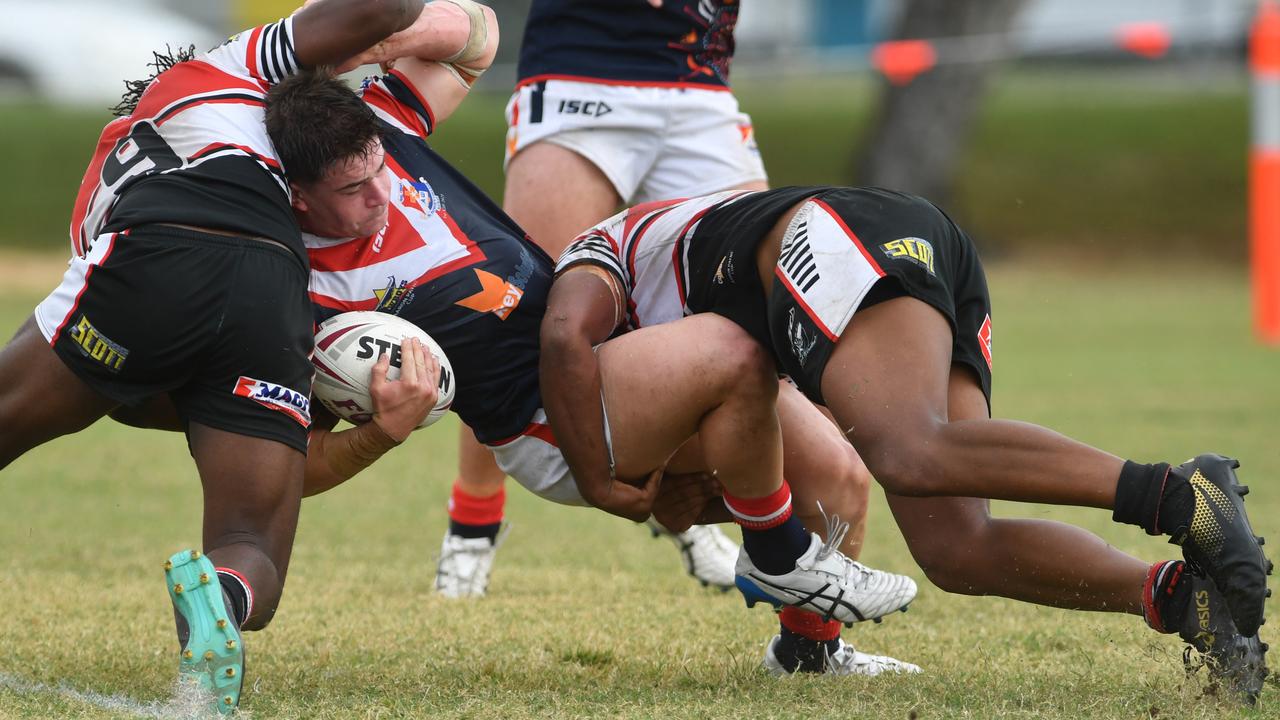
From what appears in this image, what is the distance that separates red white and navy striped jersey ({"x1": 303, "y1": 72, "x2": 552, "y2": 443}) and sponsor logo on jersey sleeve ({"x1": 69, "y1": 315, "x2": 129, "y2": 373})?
0.57 metres

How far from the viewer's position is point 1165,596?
11.7ft

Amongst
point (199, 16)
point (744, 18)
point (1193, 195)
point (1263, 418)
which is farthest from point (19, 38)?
point (1263, 418)

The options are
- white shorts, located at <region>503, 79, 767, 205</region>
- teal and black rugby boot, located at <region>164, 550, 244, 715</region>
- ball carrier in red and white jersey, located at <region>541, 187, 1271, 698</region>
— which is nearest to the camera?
teal and black rugby boot, located at <region>164, 550, 244, 715</region>

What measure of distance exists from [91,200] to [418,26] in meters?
0.92

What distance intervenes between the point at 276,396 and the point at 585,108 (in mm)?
2174

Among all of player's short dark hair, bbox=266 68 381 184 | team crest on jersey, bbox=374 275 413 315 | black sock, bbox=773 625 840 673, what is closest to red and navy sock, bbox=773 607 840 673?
black sock, bbox=773 625 840 673

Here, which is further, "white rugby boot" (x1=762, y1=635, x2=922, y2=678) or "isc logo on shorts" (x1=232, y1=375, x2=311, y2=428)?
"white rugby boot" (x1=762, y1=635, x2=922, y2=678)

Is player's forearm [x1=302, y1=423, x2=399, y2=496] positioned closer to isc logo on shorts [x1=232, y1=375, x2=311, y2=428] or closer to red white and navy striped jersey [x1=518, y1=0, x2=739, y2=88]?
isc logo on shorts [x1=232, y1=375, x2=311, y2=428]

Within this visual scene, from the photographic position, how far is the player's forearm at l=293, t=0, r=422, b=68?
3844 millimetres

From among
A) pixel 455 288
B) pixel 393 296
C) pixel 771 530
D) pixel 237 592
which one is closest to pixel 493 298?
pixel 455 288

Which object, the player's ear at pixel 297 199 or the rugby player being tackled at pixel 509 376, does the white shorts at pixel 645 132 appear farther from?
the player's ear at pixel 297 199

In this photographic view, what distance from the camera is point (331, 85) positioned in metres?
3.81

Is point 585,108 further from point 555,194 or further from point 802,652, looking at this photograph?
point 802,652

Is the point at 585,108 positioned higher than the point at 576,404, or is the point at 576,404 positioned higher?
the point at 585,108
